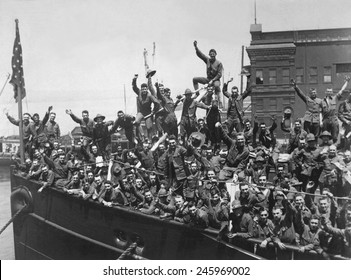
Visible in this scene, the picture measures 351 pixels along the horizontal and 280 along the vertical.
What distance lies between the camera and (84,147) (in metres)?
11.0

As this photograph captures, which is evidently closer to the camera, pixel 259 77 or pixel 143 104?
pixel 143 104

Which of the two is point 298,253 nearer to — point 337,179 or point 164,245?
point 337,179

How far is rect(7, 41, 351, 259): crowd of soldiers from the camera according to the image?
253 inches

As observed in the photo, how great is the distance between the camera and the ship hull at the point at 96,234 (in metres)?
8.09

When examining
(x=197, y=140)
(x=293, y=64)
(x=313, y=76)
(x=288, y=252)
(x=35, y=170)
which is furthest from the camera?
(x=293, y=64)

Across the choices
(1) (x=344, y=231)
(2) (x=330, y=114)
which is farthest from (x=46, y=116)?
(1) (x=344, y=231)

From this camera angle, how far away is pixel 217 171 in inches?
359

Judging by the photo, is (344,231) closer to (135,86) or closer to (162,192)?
(162,192)

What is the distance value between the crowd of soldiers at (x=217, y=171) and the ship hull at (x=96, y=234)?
0.30 m

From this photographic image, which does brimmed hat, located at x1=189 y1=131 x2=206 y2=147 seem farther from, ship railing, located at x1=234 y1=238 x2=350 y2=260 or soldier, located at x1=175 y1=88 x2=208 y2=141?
ship railing, located at x1=234 y1=238 x2=350 y2=260

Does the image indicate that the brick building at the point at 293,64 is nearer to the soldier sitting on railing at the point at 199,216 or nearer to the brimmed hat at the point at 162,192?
the brimmed hat at the point at 162,192

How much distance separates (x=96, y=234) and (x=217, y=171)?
351 cm

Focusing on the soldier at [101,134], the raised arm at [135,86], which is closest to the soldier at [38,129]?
the soldier at [101,134]
